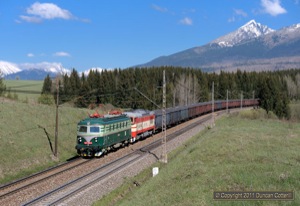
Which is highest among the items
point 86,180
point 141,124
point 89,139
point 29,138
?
point 141,124

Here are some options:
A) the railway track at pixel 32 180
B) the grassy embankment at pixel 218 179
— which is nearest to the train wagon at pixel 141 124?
the railway track at pixel 32 180

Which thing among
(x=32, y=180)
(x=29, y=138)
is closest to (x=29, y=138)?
(x=29, y=138)

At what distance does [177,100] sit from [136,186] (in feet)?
331

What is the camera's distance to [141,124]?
4762 cm

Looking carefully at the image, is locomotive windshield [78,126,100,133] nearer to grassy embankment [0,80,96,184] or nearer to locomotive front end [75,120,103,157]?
locomotive front end [75,120,103,157]

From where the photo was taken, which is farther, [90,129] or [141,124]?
[141,124]

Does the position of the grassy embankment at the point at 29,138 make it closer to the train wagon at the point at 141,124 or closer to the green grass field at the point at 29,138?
the green grass field at the point at 29,138

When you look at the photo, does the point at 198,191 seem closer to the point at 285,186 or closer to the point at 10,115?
the point at 285,186

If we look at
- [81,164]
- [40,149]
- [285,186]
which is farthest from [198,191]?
[40,149]

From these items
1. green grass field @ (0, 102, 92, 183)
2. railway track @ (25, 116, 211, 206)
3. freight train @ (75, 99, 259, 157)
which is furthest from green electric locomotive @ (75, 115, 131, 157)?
green grass field @ (0, 102, 92, 183)

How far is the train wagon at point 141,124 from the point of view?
1774 inches

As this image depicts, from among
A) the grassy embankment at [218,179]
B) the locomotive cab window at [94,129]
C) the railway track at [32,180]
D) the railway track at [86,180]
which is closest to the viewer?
the grassy embankment at [218,179]

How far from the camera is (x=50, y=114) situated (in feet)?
163

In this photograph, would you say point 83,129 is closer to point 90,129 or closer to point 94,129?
point 90,129
